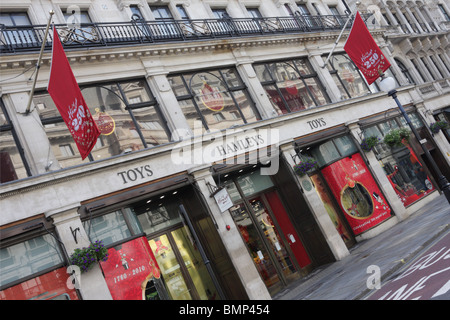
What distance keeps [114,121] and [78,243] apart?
4803 millimetres

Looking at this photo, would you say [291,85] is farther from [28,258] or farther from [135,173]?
[28,258]

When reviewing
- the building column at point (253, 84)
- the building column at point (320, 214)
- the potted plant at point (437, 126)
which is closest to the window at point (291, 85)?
the building column at point (253, 84)

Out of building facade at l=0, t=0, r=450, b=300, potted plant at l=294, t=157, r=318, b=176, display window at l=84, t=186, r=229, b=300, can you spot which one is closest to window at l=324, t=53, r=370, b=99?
building facade at l=0, t=0, r=450, b=300

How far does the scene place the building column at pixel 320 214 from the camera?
1644 cm

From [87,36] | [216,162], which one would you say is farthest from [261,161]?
[87,36]

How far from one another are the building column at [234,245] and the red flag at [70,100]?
4.76 m

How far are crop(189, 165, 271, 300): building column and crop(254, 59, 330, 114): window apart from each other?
6.24m

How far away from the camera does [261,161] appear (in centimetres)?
1653

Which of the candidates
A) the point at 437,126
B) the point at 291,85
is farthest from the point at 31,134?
the point at 437,126

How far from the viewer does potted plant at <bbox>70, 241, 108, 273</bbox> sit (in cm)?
1097

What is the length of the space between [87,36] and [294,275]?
12.9 metres

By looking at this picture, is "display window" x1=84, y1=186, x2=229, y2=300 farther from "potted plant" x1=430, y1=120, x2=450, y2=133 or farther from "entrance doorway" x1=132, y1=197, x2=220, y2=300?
"potted plant" x1=430, y1=120, x2=450, y2=133

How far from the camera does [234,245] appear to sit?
14.0 m

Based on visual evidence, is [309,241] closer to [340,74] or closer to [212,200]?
[212,200]
